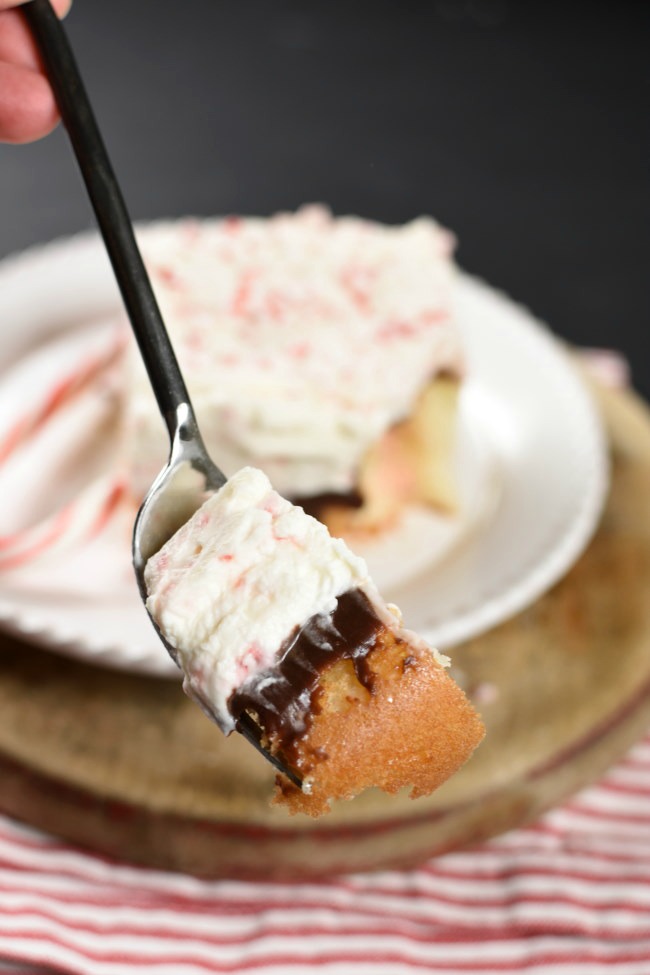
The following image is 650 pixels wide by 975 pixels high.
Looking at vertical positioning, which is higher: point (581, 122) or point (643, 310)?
point (581, 122)

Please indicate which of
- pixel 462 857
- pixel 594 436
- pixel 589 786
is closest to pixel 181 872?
pixel 462 857

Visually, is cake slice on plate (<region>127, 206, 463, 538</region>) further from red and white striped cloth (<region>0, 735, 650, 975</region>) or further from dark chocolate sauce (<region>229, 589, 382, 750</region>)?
dark chocolate sauce (<region>229, 589, 382, 750</region>)

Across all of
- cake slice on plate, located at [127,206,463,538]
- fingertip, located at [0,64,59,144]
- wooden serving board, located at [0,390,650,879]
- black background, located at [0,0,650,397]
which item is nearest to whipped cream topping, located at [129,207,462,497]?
cake slice on plate, located at [127,206,463,538]

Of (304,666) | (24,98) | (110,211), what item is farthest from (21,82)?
(304,666)

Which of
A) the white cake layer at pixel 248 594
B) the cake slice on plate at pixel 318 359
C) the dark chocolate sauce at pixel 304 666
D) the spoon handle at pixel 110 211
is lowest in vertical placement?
the cake slice on plate at pixel 318 359

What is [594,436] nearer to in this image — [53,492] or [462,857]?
[462,857]

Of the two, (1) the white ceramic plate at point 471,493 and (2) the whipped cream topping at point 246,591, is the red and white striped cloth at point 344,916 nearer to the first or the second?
(1) the white ceramic plate at point 471,493

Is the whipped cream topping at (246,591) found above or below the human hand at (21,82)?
below

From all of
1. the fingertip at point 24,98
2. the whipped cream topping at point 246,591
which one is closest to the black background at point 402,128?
the fingertip at point 24,98
